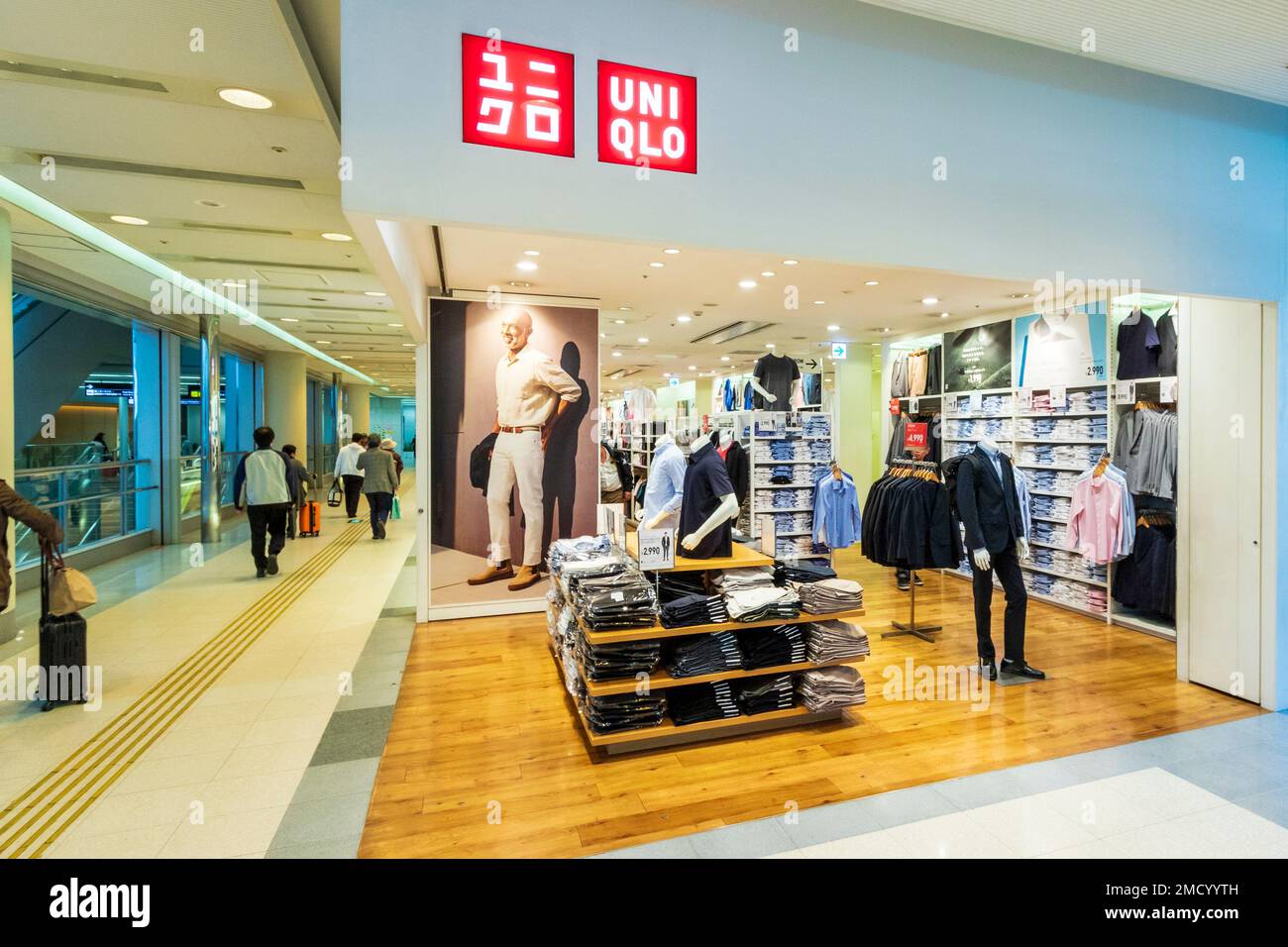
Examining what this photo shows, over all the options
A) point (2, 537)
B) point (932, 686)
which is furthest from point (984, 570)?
point (2, 537)

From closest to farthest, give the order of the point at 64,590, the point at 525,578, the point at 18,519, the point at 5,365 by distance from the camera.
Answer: the point at 18,519 < the point at 64,590 < the point at 5,365 < the point at 525,578

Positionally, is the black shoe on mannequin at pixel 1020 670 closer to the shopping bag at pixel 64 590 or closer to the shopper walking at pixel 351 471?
the shopping bag at pixel 64 590

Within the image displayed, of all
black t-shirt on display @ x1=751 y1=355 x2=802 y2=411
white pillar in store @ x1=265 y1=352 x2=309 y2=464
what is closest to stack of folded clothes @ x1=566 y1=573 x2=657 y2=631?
black t-shirt on display @ x1=751 y1=355 x2=802 y2=411

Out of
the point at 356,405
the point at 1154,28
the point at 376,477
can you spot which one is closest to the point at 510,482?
the point at 1154,28

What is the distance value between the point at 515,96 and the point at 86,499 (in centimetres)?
921

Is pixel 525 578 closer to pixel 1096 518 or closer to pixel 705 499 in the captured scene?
pixel 705 499

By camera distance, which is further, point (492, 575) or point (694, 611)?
point (492, 575)

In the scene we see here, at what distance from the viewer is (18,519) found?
12.3 ft

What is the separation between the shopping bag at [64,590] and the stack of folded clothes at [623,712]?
3211 mm

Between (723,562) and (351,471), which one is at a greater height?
(351,471)

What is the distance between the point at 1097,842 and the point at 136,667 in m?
6.16

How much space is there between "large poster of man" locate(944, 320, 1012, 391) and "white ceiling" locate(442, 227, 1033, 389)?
0.78 ft

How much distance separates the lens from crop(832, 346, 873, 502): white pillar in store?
10117mm

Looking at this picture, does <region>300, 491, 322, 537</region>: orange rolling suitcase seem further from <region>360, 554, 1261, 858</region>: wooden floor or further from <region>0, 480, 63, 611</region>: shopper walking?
<region>0, 480, 63, 611</region>: shopper walking
